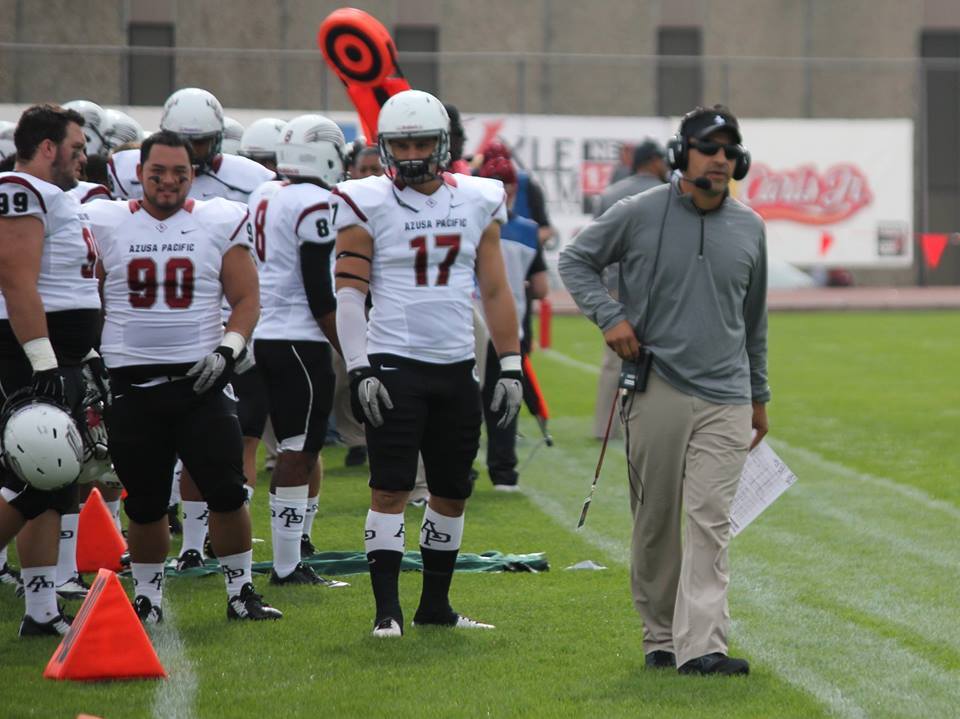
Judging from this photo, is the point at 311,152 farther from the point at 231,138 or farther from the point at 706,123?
the point at 231,138

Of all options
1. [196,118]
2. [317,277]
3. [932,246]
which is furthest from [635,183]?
[932,246]

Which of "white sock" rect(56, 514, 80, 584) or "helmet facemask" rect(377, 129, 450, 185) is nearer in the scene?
"helmet facemask" rect(377, 129, 450, 185)

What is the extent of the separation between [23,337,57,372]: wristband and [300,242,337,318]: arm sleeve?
157cm

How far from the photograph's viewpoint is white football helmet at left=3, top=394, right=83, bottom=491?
20.3 feet

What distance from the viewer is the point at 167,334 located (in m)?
6.64

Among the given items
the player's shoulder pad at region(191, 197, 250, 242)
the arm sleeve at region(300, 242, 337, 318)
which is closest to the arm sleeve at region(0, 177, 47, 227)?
the player's shoulder pad at region(191, 197, 250, 242)

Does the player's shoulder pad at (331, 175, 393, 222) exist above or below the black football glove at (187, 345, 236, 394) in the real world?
above

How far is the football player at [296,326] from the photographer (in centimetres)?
770

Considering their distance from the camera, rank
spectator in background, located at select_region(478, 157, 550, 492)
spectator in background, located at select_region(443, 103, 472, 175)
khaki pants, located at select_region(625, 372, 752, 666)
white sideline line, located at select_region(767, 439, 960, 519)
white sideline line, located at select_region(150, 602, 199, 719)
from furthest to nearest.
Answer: spectator in background, located at select_region(478, 157, 550, 492), white sideline line, located at select_region(767, 439, 960, 519), spectator in background, located at select_region(443, 103, 472, 175), khaki pants, located at select_region(625, 372, 752, 666), white sideline line, located at select_region(150, 602, 199, 719)

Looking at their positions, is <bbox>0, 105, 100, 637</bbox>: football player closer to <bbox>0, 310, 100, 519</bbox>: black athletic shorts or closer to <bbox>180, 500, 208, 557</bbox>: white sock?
<bbox>0, 310, 100, 519</bbox>: black athletic shorts

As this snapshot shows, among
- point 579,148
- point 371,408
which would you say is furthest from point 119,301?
point 579,148

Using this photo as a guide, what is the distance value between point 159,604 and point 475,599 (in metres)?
1.30

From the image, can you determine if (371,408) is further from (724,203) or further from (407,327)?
(724,203)

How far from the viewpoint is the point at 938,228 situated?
98.6ft
